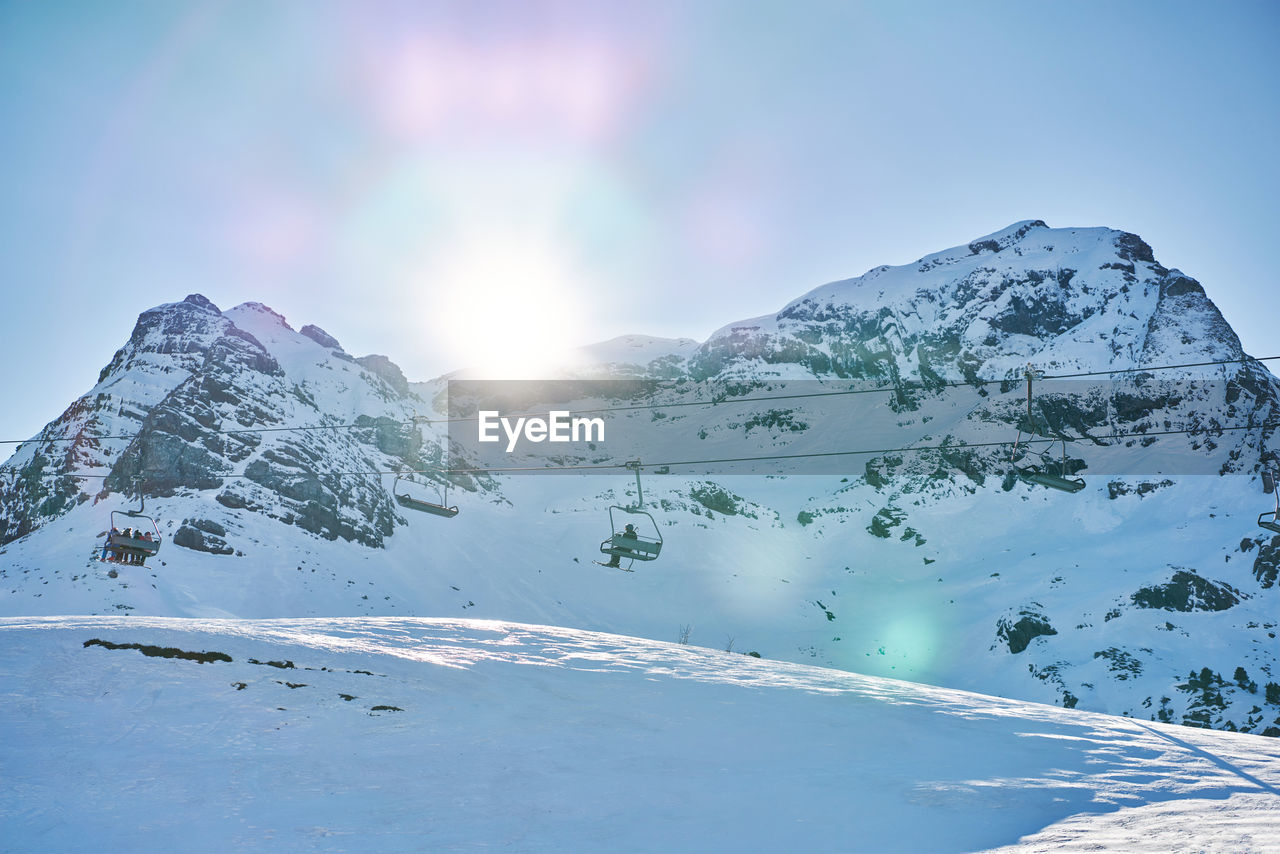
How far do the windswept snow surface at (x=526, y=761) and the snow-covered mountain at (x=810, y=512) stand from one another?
15150mm

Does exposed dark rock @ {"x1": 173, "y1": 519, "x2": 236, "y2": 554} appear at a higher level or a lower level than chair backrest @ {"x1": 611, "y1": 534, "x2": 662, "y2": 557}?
lower

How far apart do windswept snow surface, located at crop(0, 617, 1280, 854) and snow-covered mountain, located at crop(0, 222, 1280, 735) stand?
15.2 meters

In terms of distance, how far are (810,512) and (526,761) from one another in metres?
102

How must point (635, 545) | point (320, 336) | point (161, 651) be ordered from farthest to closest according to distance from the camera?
1. point (320, 336)
2. point (635, 545)
3. point (161, 651)

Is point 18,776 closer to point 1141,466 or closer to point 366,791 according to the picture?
point 366,791

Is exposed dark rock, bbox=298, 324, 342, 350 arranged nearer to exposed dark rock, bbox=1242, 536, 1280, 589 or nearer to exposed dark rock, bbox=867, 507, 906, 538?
exposed dark rock, bbox=867, 507, 906, 538

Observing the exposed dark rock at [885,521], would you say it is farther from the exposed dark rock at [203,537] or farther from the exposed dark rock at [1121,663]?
the exposed dark rock at [203,537]

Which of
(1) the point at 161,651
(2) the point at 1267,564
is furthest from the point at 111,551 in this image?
(2) the point at 1267,564

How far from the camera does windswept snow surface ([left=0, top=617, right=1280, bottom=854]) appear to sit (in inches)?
403

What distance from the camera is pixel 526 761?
13.5 meters

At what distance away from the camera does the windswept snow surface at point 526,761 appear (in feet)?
33.6

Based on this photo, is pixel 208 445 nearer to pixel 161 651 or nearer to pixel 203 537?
pixel 203 537

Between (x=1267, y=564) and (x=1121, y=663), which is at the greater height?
(x=1267, y=564)

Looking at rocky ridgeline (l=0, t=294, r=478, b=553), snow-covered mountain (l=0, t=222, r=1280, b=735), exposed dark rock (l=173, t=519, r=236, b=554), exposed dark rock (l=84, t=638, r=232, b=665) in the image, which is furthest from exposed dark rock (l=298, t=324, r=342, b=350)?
→ exposed dark rock (l=84, t=638, r=232, b=665)
